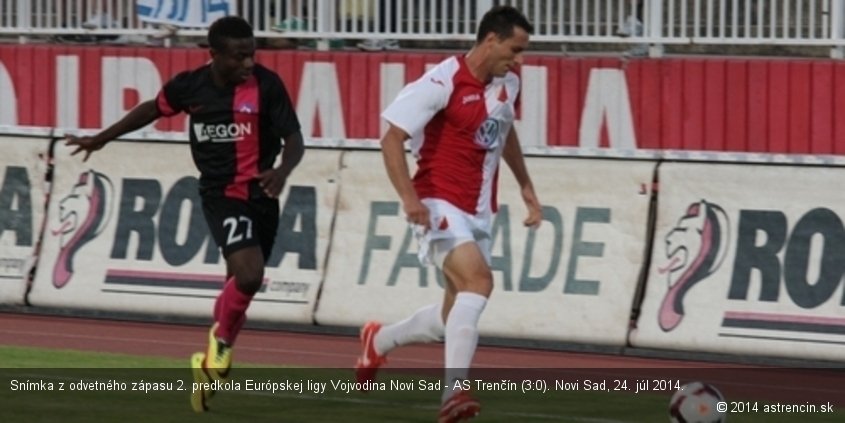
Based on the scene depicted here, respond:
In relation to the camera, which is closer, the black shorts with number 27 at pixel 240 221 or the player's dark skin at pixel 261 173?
the player's dark skin at pixel 261 173

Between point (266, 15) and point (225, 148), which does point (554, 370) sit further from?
point (266, 15)

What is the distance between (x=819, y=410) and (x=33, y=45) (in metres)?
9.58

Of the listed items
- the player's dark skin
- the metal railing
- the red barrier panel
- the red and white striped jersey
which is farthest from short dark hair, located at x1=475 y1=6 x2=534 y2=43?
the metal railing

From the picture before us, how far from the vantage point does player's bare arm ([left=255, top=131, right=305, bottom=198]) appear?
11.2 m

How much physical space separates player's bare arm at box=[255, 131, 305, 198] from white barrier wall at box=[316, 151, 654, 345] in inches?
167

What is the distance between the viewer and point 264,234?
38.2 feet

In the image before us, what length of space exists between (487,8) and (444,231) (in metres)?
6.95

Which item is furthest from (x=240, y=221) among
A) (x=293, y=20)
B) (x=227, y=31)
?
(x=293, y=20)

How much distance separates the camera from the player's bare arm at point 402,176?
10.5 meters

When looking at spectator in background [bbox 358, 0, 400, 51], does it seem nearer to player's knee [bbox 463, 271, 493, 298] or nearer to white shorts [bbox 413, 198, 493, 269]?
white shorts [bbox 413, 198, 493, 269]

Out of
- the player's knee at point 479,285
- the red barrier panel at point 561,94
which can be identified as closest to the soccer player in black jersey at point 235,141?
the player's knee at point 479,285

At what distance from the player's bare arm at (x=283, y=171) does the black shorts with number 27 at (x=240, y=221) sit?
0.17 metres

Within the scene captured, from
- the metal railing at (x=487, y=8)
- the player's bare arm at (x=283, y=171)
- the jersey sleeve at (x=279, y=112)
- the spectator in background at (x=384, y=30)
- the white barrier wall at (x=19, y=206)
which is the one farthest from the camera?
the spectator in background at (x=384, y=30)

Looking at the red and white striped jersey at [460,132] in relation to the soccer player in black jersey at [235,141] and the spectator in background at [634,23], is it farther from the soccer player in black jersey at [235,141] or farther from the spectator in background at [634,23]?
the spectator in background at [634,23]
